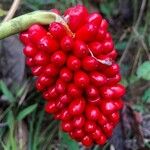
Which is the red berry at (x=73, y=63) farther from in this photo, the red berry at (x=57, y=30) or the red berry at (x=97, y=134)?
the red berry at (x=97, y=134)

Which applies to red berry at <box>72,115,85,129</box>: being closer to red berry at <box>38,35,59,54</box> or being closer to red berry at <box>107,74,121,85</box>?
red berry at <box>107,74,121,85</box>

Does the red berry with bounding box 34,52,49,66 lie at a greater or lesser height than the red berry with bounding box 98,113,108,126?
greater

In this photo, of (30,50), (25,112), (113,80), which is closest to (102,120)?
(113,80)

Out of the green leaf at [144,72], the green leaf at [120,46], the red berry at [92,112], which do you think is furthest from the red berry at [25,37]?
the green leaf at [120,46]

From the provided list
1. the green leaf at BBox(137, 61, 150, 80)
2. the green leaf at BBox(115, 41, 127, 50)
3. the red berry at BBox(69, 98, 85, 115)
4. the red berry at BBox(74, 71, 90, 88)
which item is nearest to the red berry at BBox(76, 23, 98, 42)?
the red berry at BBox(74, 71, 90, 88)

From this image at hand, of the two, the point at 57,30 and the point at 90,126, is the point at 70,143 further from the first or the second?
the point at 57,30

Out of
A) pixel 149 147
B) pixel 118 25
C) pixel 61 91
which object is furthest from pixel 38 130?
pixel 118 25
